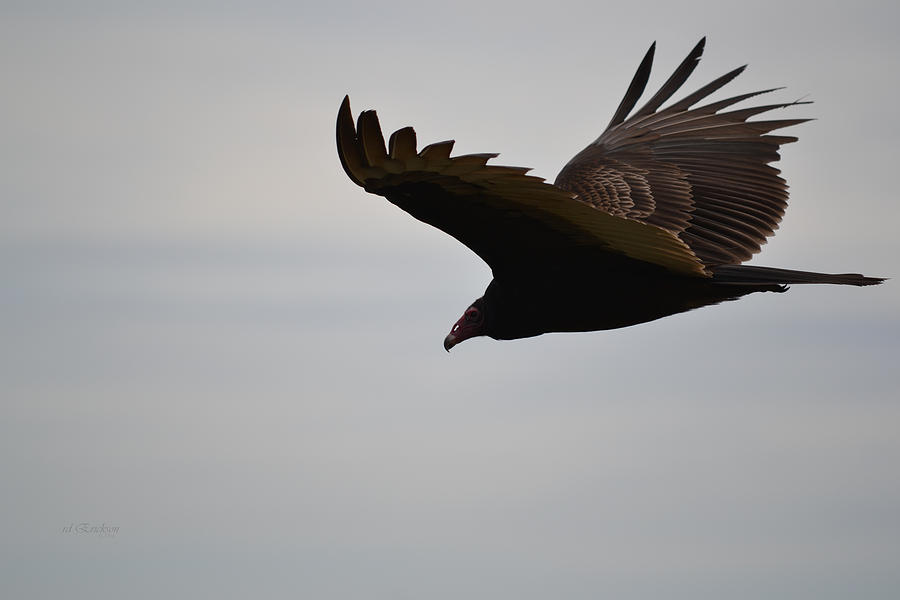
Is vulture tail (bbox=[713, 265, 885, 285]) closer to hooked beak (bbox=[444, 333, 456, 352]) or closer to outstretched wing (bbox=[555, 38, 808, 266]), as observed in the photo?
outstretched wing (bbox=[555, 38, 808, 266])

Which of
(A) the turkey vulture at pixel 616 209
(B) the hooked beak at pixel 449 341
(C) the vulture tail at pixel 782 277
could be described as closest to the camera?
(A) the turkey vulture at pixel 616 209

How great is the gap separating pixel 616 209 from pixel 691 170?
3.11 feet

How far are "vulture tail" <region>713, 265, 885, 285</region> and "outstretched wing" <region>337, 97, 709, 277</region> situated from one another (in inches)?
9.6

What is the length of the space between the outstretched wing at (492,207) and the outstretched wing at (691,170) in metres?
1.37

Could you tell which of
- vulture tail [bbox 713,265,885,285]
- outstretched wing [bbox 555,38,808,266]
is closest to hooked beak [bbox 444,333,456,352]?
outstretched wing [bbox 555,38,808,266]

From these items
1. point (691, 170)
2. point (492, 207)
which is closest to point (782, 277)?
point (492, 207)

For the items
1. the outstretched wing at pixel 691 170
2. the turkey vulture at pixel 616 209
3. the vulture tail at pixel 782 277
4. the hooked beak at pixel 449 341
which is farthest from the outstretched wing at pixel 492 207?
the outstretched wing at pixel 691 170

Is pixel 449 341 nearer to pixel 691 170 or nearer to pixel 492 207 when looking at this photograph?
pixel 492 207

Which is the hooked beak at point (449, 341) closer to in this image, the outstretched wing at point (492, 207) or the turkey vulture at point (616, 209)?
the turkey vulture at point (616, 209)

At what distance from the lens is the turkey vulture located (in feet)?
15.7

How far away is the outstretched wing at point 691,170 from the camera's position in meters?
6.98


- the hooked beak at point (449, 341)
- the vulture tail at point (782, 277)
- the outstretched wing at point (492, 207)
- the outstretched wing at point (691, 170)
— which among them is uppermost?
the outstretched wing at point (691, 170)

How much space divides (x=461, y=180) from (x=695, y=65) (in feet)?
12.7

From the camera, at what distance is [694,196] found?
7309 millimetres
